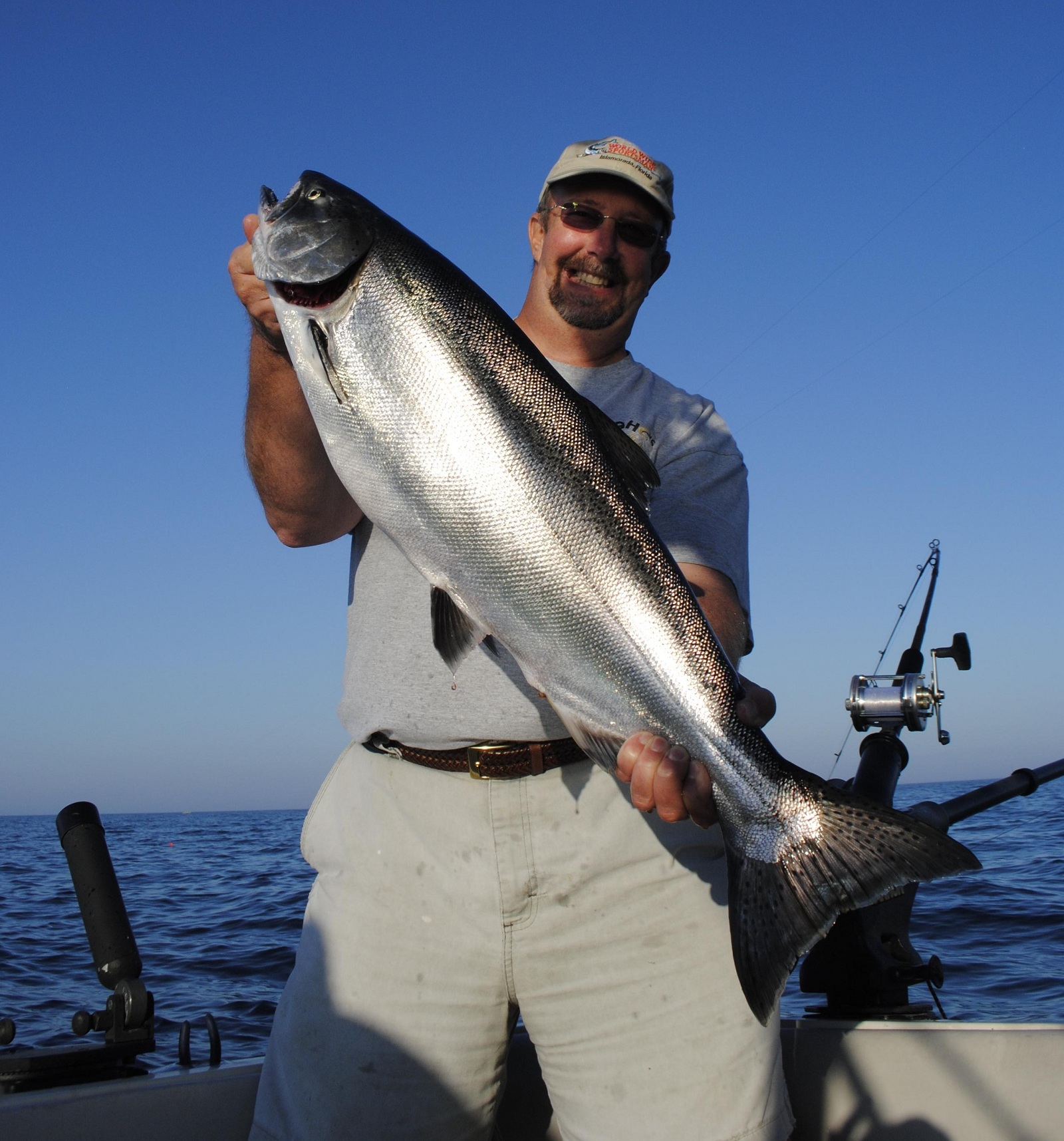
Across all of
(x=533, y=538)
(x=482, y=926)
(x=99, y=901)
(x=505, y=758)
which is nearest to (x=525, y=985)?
(x=482, y=926)

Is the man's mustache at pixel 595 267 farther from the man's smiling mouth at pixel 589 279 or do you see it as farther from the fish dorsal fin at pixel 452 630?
the fish dorsal fin at pixel 452 630

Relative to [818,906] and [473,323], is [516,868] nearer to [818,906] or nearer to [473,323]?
[818,906]

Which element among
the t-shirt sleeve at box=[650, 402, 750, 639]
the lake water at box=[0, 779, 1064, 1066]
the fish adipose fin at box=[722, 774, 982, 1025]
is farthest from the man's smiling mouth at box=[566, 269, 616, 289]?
the lake water at box=[0, 779, 1064, 1066]

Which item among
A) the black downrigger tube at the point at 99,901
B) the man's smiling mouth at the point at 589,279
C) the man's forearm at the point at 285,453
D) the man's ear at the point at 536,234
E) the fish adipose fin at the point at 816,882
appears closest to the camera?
the fish adipose fin at the point at 816,882

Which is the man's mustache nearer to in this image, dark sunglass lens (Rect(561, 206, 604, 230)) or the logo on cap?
dark sunglass lens (Rect(561, 206, 604, 230))

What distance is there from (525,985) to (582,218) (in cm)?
256

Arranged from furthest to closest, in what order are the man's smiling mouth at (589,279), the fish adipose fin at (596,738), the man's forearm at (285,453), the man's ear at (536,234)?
1. the man's ear at (536,234)
2. the man's smiling mouth at (589,279)
3. the man's forearm at (285,453)
4. the fish adipose fin at (596,738)

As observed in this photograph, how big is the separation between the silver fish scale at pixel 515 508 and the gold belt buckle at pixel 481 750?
1.39ft

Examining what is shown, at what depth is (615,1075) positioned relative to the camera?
108 inches

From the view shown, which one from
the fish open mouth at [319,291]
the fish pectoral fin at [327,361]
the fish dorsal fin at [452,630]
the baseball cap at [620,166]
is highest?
the baseball cap at [620,166]

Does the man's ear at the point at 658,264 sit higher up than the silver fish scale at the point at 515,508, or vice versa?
the man's ear at the point at 658,264

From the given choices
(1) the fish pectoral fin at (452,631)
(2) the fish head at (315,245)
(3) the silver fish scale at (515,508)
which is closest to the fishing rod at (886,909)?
(3) the silver fish scale at (515,508)

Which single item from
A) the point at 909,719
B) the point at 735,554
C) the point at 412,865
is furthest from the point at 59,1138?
the point at 909,719

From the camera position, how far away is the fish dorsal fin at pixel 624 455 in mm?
2500
